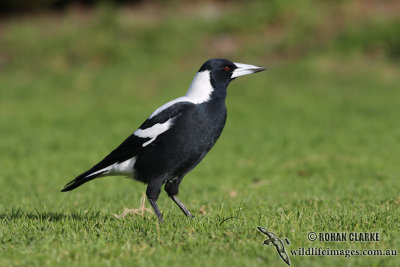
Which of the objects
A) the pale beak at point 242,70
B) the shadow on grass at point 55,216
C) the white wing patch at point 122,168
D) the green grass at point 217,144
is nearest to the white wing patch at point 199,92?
the pale beak at point 242,70

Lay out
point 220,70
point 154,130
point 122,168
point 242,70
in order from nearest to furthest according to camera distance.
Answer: point 154,130
point 122,168
point 220,70
point 242,70

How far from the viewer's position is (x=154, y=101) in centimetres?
1361

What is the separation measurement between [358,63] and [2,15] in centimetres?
1307

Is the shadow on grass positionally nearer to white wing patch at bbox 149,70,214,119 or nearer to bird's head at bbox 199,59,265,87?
white wing patch at bbox 149,70,214,119

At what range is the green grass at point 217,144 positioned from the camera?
3633 mm

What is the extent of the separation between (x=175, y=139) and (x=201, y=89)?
0.51 m

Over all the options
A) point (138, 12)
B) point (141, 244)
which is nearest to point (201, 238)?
point (141, 244)

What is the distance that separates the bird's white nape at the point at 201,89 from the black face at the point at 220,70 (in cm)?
4

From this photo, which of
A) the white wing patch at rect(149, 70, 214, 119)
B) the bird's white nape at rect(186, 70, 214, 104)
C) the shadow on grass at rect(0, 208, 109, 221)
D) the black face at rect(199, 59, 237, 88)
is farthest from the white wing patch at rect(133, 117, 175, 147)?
the shadow on grass at rect(0, 208, 109, 221)

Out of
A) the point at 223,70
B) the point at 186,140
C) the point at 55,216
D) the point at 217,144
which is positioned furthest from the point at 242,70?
the point at 217,144

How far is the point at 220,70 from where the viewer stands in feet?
15.5

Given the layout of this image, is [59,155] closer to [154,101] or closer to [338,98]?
[154,101]

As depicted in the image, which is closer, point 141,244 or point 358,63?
point 141,244

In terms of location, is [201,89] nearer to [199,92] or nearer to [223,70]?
[199,92]
